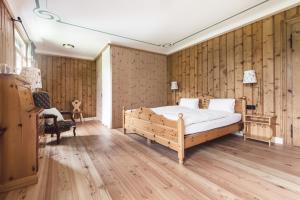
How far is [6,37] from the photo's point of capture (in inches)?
103

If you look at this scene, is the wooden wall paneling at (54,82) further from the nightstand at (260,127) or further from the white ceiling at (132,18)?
the nightstand at (260,127)

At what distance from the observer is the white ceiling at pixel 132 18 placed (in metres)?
2.76

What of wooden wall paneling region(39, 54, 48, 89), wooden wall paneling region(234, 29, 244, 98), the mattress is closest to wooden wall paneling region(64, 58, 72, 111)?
wooden wall paneling region(39, 54, 48, 89)

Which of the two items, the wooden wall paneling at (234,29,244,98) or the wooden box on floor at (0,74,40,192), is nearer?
the wooden box on floor at (0,74,40,192)

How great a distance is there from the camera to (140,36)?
13.9ft

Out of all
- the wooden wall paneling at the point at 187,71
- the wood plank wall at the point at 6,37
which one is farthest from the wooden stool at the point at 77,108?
the wooden wall paneling at the point at 187,71

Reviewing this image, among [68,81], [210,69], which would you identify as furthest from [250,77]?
[68,81]

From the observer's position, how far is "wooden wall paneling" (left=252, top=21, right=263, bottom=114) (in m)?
3.31

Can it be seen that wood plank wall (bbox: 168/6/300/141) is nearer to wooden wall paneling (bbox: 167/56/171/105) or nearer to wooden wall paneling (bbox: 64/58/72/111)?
wooden wall paneling (bbox: 167/56/171/105)

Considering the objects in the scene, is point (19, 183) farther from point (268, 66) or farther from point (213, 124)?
point (268, 66)

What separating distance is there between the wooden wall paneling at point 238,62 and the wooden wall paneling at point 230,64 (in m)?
0.07

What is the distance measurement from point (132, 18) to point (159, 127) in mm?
2324

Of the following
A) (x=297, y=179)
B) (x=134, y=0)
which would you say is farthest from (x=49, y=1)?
(x=297, y=179)

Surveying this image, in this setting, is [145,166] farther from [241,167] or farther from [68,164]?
[241,167]
